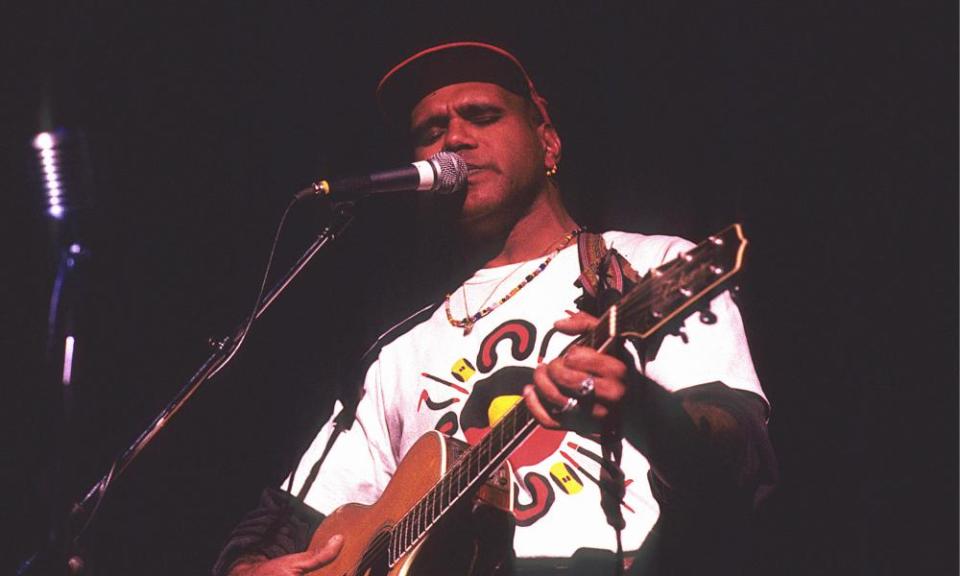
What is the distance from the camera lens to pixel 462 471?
76.5 inches

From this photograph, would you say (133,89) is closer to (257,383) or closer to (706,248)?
(257,383)

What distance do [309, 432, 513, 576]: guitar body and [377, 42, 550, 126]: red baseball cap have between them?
1499mm

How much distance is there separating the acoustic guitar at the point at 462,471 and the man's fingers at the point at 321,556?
2 centimetres

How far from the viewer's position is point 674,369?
2078 millimetres

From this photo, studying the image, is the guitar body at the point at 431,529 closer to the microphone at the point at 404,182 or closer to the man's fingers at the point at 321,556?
the man's fingers at the point at 321,556

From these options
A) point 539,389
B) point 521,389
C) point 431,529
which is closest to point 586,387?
point 539,389

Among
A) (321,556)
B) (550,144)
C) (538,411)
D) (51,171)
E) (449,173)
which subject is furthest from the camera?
(51,171)

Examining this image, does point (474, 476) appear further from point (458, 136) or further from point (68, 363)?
point (68, 363)

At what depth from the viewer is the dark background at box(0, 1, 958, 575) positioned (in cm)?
250

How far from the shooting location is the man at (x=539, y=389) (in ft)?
5.52

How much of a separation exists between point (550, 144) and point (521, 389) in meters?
1.17

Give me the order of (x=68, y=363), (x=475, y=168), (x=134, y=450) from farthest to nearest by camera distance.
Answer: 1. (x=68, y=363)
2. (x=475, y=168)
3. (x=134, y=450)

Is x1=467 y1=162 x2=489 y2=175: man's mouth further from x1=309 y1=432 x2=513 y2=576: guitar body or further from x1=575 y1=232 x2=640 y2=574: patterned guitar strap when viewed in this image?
x1=309 y1=432 x2=513 y2=576: guitar body

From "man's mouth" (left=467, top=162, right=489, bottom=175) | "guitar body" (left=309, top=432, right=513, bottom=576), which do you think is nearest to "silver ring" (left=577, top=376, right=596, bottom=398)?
"guitar body" (left=309, top=432, right=513, bottom=576)
